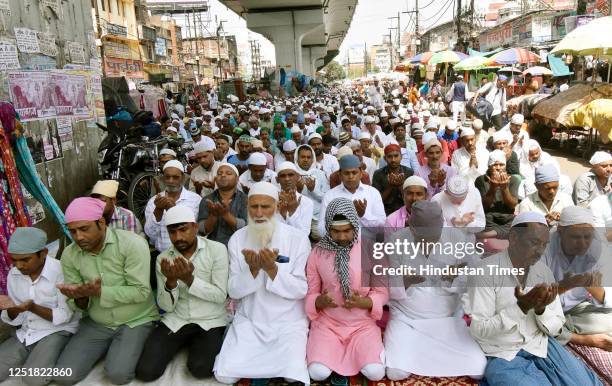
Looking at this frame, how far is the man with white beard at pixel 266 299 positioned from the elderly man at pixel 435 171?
228cm

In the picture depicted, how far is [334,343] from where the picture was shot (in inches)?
124

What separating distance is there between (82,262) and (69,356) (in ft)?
2.04

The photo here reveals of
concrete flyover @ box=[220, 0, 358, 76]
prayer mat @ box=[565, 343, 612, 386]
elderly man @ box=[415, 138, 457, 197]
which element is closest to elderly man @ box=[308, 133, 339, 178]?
elderly man @ box=[415, 138, 457, 197]

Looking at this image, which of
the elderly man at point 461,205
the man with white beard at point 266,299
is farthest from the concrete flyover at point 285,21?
the man with white beard at point 266,299

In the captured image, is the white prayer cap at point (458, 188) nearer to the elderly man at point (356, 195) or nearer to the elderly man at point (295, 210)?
the elderly man at point (356, 195)

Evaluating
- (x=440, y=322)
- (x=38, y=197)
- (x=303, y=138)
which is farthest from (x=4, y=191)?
(x=303, y=138)

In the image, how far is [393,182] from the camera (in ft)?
17.3

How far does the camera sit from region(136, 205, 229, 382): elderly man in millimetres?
3107

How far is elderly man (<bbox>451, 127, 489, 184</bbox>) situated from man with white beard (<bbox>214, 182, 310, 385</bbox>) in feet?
10.6

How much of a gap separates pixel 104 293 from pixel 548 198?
3797mm

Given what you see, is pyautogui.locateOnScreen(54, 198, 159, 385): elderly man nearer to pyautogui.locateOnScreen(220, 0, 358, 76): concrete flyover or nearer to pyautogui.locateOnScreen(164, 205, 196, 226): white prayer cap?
pyautogui.locateOnScreen(164, 205, 196, 226): white prayer cap

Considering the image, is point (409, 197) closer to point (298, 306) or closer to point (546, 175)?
point (546, 175)

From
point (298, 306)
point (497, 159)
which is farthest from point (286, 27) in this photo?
point (298, 306)

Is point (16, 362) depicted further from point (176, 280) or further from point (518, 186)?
point (518, 186)
